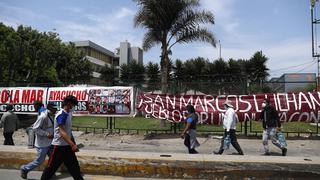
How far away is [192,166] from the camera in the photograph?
7.64 metres

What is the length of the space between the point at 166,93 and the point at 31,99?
608cm

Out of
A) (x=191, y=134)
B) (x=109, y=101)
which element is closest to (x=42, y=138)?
(x=191, y=134)

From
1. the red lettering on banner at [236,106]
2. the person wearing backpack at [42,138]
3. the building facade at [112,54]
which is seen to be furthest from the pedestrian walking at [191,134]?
the building facade at [112,54]

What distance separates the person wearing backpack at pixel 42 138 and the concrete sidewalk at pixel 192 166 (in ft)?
2.80

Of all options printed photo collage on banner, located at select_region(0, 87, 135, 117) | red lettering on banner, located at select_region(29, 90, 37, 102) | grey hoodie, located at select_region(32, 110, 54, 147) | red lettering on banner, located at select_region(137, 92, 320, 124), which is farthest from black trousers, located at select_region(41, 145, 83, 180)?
red lettering on banner, located at select_region(29, 90, 37, 102)

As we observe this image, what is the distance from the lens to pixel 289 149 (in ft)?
42.5

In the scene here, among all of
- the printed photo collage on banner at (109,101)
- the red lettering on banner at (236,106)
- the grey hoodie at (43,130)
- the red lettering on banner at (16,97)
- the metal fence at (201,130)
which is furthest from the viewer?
the red lettering on banner at (16,97)

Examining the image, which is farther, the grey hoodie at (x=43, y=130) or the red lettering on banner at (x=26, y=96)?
the red lettering on banner at (x=26, y=96)

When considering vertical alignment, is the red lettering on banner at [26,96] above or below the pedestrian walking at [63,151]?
above

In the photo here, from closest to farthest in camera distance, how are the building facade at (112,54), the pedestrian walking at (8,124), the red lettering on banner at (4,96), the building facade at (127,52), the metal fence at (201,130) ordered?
the pedestrian walking at (8,124)
the metal fence at (201,130)
the red lettering on banner at (4,96)
the building facade at (112,54)
the building facade at (127,52)

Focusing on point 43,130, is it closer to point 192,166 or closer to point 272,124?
point 192,166

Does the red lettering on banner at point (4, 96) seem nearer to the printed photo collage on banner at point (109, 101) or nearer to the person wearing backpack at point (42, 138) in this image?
the printed photo collage on banner at point (109, 101)

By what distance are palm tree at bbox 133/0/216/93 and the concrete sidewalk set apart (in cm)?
1008

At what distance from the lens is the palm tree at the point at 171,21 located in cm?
1788
